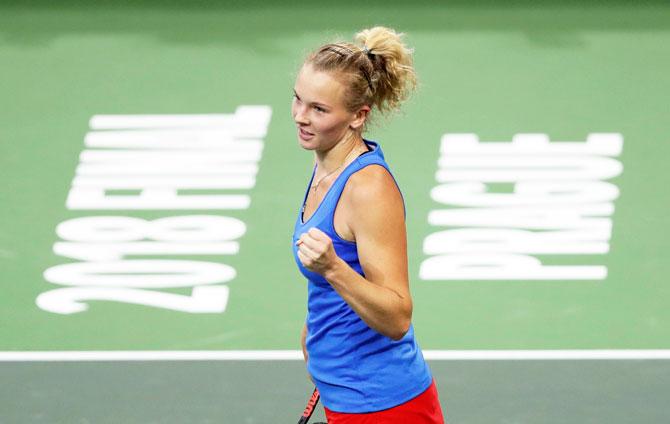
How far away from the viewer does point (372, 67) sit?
12.1ft

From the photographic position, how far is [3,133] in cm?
836

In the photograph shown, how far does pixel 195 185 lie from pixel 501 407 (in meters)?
2.66

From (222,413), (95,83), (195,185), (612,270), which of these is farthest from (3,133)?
(612,270)

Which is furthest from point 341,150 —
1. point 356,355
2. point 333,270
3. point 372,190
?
point 356,355

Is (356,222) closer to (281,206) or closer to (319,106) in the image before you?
(319,106)

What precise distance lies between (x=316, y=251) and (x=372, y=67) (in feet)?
2.15

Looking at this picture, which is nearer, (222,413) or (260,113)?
(222,413)

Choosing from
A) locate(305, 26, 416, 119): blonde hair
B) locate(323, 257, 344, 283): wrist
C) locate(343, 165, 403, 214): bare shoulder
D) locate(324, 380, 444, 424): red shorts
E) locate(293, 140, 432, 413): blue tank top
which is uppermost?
locate(305, 26, 416, 119): blonde hair

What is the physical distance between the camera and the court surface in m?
6.08

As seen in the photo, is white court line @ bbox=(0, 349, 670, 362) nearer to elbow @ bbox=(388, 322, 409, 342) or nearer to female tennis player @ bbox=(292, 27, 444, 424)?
female tennis player @ bbox=(292, 27, 444, 424)

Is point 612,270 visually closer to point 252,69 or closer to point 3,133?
point 252,69

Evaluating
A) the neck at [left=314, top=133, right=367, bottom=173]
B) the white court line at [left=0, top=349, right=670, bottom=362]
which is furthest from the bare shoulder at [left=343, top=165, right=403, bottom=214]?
the white court line at [left=0, top=349, right=670, bottom=362]

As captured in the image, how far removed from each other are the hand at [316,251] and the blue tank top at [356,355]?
0.79 ft

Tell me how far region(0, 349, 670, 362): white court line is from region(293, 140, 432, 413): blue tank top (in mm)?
2552
